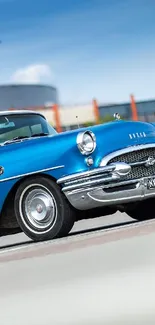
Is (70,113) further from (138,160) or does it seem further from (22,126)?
(138,160)

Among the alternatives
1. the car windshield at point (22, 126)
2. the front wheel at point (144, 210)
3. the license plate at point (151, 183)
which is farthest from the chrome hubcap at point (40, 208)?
the front wheel at point (144, 210)

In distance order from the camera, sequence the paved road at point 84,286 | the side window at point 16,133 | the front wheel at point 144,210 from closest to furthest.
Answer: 1. the paved road at point 84,286
2. the side window at point 16,133
3. the front wheel at point 144,210

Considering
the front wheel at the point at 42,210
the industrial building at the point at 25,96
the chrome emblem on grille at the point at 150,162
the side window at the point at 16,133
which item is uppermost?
the industrial building at the point at 25,96

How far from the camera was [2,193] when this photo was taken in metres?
6.43

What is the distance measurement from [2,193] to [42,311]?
11.3ft

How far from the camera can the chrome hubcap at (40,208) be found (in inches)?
240

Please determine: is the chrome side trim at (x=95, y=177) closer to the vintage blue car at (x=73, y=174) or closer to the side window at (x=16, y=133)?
the vintage blue car at (x=73, y=174)

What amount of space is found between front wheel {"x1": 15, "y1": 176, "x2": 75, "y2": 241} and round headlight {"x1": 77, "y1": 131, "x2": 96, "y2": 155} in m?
0.37

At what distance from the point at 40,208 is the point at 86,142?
2.19 ft

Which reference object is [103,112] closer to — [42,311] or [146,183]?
[146,183]

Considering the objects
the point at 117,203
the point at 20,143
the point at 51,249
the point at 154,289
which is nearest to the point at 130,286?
the point at 154,289

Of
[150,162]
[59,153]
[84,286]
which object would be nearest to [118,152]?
[150,162]

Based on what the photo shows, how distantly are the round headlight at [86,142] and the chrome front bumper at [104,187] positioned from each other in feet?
0.56

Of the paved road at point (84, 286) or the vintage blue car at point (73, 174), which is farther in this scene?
the vintage blue car at point (73, 174)
